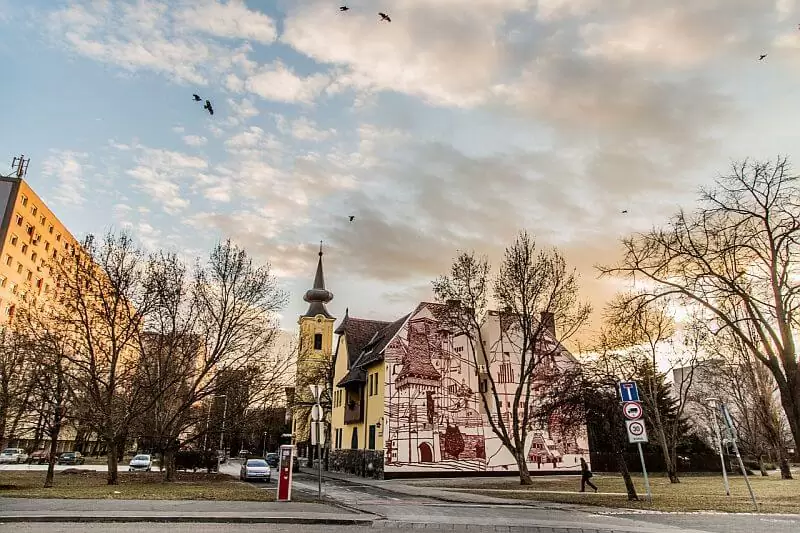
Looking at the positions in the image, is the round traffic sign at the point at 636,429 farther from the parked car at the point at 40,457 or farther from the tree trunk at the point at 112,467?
the parked car at the point at 40,457

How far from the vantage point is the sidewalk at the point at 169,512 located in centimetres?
1231

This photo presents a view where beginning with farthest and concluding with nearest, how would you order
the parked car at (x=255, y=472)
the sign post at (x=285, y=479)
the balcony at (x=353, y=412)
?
the balcony at (x=353, y=412) < the parked car at (x=255, y=472) < the sign post at (x=285, y=479)

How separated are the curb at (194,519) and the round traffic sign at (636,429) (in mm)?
8133

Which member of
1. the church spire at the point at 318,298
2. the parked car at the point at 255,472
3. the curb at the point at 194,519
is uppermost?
the church spire at the point at 318,298

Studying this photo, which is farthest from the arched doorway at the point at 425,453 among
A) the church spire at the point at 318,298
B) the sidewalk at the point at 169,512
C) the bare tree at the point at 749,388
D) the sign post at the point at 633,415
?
the church spire at the point at 318,298

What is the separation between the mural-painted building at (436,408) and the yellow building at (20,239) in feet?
144

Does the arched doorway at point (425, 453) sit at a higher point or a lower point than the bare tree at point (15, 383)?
lower

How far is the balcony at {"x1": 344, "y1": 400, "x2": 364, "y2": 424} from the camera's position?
40531 mm

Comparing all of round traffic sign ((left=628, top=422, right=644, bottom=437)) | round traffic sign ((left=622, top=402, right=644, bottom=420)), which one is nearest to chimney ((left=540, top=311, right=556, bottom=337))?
round traffic sign ((left=622, top=402, right=644, bottom=420))

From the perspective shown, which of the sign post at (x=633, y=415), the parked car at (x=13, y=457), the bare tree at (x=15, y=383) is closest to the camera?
the sign post at (x=633, y=415)

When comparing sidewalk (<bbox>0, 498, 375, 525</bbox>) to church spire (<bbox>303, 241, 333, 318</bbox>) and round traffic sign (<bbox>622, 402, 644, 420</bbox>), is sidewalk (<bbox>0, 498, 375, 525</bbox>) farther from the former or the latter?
church spire (<bbox>303, 241, 333, 318</bbox>)

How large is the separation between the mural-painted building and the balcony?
11 centimetres

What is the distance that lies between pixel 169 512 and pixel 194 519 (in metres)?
1.27

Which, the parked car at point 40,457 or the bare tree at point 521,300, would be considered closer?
the bare tree at point 521,300
